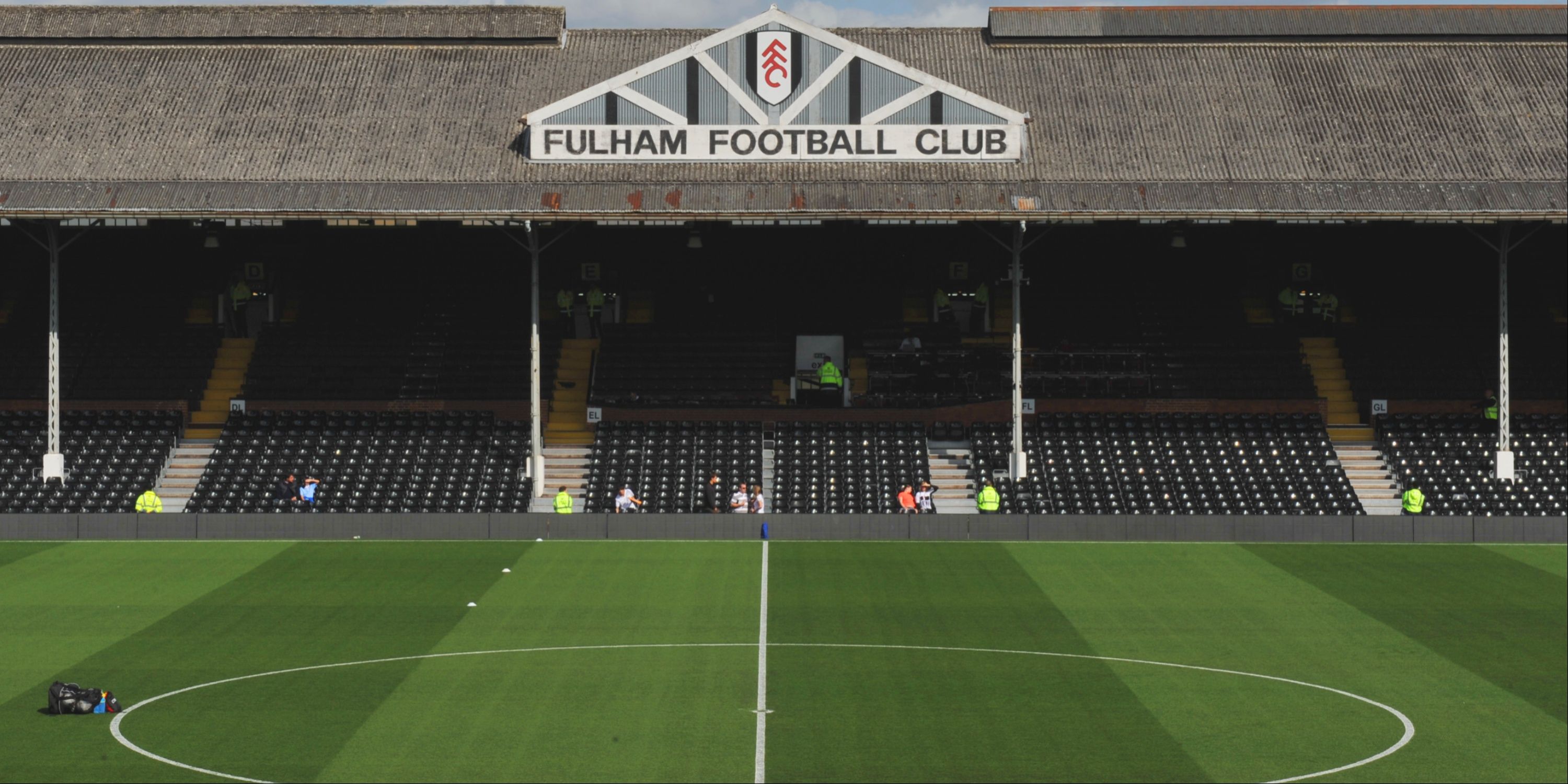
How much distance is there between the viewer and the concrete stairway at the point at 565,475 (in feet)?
155

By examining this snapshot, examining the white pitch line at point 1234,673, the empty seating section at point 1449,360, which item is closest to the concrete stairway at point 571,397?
the empty seating section at point 1449,360

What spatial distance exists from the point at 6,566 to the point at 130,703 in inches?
626

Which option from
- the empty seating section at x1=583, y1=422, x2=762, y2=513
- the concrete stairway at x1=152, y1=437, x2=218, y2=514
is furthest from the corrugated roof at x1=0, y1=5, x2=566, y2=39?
the empty seating section at x1=583, y1=422, x2=762, y2=513

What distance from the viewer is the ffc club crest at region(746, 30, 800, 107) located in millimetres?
50406

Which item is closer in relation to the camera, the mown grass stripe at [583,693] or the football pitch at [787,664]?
the mown grass stripe at [583,693]

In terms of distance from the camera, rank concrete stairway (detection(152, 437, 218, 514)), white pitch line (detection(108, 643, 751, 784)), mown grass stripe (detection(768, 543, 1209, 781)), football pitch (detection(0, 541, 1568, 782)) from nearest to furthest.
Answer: white pitch line (detection(108, 643, 751, 784)) → mown grass stripe (detection(768, 543, 1209, 781)) → football pitch (detection(0, 541, 1568, 782)) → concrete stairway (detection(152, 437, 218, 514))

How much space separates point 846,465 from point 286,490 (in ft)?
46.3

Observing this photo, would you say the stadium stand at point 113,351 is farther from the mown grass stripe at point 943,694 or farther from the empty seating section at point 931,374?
the mown grass stripe at point 943,694

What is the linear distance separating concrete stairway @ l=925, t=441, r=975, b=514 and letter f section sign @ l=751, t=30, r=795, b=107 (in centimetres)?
1037

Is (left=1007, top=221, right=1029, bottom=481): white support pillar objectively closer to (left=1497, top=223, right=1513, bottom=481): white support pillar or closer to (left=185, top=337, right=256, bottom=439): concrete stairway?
(left=1497, top=223, right=1513, bottom=481): white support pillar

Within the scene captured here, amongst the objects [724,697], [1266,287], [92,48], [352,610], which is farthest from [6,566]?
[1266,287]

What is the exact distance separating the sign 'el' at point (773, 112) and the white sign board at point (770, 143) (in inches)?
1.1

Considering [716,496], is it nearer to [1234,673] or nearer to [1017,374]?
[1017,374]

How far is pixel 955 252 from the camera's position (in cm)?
5609
